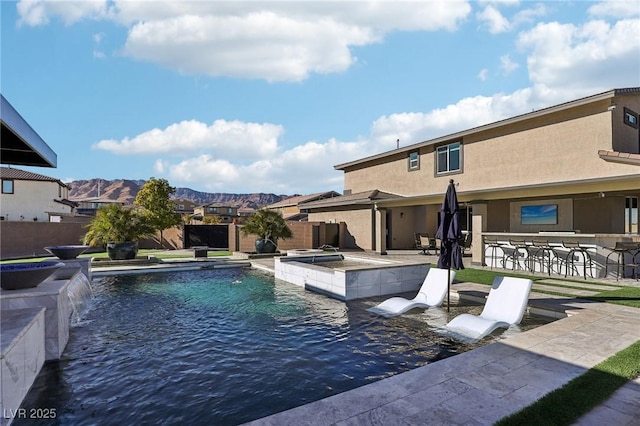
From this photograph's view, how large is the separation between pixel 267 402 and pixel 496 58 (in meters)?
15.4

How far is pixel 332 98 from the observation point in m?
17.9

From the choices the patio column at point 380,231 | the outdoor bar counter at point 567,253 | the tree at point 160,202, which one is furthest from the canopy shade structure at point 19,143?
the tree at point 160,202

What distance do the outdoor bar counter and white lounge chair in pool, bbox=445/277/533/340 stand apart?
626 cm

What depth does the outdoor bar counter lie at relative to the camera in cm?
1229

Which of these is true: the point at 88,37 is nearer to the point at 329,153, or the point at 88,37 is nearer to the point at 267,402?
the point at 267,402

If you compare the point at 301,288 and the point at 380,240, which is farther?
the point at 380,240

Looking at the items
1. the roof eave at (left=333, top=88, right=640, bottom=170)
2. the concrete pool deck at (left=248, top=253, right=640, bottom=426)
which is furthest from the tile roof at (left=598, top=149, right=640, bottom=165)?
the concrete pool deck at (left=248, top=253, right=640, bottom=426)

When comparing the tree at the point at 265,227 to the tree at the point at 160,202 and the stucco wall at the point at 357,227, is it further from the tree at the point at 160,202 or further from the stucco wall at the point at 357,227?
the tree at the point at 160,202

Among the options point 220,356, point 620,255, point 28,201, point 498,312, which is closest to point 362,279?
point 498,312

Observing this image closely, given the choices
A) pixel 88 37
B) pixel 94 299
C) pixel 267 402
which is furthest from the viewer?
pixel 88 37

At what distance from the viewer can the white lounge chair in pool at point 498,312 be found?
6.86 meters

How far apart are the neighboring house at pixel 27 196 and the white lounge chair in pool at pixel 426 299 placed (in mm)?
45184

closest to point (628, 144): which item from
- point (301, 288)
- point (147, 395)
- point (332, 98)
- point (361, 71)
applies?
point (361, 71)

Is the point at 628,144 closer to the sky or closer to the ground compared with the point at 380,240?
closer to the sky
